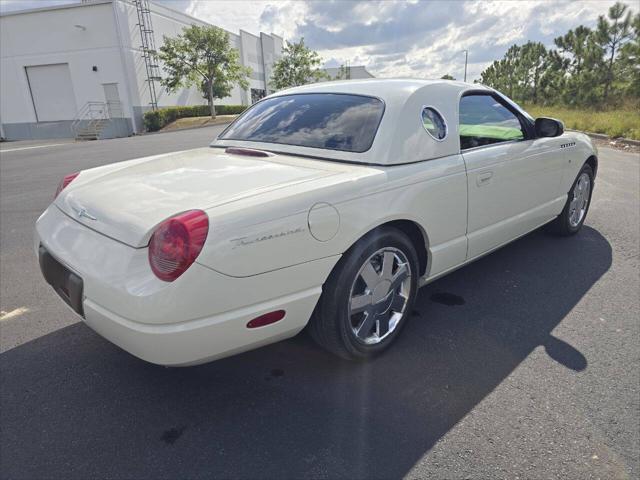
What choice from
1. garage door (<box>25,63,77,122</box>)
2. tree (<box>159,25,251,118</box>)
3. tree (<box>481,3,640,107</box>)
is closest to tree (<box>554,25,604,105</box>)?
tree (<box>481,3,640,107</box>)

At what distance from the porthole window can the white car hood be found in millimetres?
828

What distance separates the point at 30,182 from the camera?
9.10m

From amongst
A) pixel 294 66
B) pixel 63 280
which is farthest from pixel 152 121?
pixel 63 280

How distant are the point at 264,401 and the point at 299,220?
0.97 metres

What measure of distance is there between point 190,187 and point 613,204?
5.91 metres

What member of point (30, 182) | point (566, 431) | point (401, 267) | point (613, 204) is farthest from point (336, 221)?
point (30, 182)

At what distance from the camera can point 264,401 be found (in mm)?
2293

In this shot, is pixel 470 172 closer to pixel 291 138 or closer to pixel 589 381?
pixel 291 138

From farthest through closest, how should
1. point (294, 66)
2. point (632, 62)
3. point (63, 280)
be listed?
1. point (294, 66)
2. point (632, 62)
3. point (63, 280)

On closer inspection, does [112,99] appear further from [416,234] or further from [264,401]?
[264,401]

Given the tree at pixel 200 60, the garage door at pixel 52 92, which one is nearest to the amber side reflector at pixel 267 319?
the garage door at pixel 52 92

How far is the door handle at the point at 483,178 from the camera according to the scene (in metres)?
3.01

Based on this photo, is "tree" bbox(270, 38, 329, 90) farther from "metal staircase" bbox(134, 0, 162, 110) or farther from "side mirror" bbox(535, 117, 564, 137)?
"side mirror" bbox(535, 117, 564, 137)

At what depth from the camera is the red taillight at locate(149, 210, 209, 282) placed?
182cm
